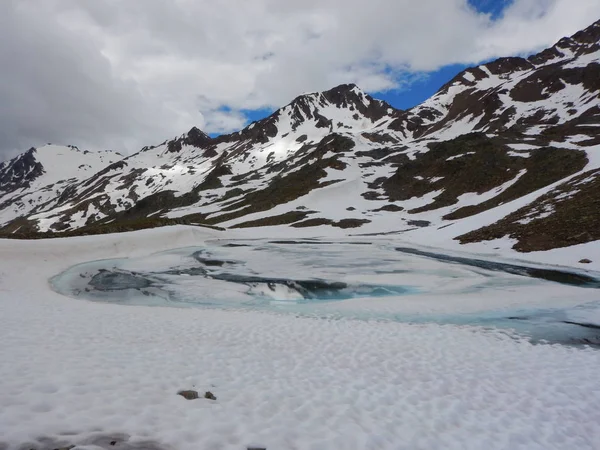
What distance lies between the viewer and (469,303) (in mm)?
16734

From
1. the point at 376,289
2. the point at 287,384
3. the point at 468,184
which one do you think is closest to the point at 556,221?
the point at 376,289

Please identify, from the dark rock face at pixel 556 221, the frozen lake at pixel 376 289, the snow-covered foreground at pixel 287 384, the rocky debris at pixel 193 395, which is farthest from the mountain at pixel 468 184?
the rocky debris at pixel 193 395

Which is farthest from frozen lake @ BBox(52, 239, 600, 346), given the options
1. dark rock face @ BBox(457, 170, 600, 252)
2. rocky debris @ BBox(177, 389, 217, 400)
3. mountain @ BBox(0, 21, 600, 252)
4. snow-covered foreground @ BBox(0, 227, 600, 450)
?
mountain @ BBox(0, 21, 600, 252)

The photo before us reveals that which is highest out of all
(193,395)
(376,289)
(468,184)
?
(468,184)

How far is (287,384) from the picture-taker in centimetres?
768

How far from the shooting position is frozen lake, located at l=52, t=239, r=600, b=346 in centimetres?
1467

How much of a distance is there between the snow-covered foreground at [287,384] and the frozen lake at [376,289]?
2.44 metres

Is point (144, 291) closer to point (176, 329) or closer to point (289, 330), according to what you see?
point (176, 329)

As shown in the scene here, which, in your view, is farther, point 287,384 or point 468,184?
point 468,184

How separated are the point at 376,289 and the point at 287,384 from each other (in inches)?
548

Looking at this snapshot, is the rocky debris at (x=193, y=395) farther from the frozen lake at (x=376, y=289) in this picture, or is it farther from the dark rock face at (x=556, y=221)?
the dark rock face at (x=556, y=221)

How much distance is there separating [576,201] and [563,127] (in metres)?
87.7

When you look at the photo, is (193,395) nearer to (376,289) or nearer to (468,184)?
(376,289)

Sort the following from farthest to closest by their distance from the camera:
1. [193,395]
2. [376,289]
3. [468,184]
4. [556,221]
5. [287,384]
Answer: [468,184] < [556,221] < [376,289] < [287,384] < [193,395]
